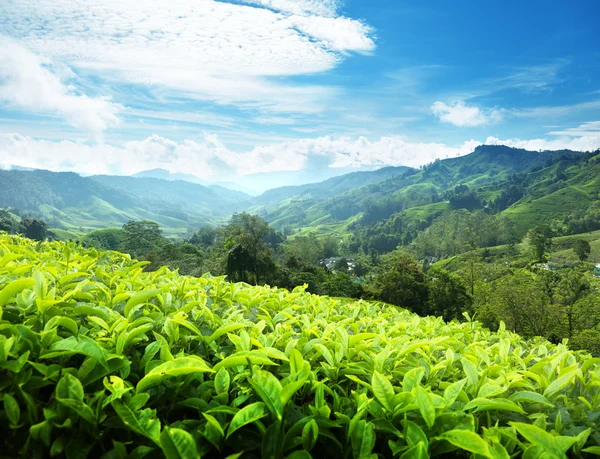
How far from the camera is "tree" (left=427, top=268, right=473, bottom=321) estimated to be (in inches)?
1705

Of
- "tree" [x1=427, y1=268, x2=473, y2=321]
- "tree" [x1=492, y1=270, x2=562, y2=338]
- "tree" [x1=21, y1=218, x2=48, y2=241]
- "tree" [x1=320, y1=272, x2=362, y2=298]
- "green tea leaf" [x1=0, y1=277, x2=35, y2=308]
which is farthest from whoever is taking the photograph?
"tree" [x1=21, y1=218, x2=48, y2=241]

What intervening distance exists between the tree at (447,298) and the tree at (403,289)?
125 cm

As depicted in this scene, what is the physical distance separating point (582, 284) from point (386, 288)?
22003 mm

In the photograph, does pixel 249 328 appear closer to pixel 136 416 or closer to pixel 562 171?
pixel 136 416

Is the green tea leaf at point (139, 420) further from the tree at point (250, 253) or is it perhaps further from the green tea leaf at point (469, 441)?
the tree at point (250, 253)

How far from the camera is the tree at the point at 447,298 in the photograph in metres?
43.3

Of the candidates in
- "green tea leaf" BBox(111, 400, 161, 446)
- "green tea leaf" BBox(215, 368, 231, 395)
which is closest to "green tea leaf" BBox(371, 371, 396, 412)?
"green tea leaf" BBox(215, 368, 231, 395)

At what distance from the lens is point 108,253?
4523 millimetres

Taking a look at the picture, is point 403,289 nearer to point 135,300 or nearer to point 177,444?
point 135,300

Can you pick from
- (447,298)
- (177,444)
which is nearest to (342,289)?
(447,298)

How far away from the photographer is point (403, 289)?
4231 centimetres

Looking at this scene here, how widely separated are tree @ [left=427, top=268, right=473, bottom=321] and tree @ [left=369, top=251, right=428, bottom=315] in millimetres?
1253

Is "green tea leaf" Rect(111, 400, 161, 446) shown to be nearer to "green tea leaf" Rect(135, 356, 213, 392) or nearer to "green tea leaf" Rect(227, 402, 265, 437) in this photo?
"green tea leaf" Rect(135, 356, 213, 392)

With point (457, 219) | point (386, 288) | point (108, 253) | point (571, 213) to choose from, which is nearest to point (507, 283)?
point (386, 288)
